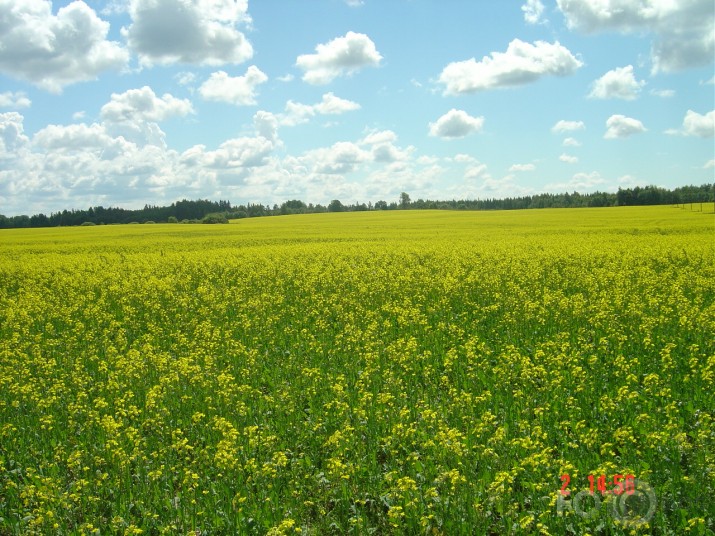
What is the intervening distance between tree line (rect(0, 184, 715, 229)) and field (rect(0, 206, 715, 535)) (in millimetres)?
74205

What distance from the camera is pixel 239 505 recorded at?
593 cm

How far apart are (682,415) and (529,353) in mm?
3538

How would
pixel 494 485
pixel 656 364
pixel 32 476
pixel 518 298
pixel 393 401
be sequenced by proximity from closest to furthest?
pixel 494 485 → pixel 32 476 → pixel 393 401 → pixel 656 364 → pixel 518 298

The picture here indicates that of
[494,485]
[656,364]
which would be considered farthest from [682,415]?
[494,485]

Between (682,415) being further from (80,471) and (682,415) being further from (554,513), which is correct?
(80,471)

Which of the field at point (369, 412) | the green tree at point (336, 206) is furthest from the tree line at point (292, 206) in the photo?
the field at point (369, 412)

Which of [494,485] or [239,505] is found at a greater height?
[494,485]

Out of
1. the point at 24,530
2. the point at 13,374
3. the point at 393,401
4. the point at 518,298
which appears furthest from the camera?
the point at 518,298

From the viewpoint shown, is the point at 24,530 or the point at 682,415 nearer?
the point at 24,530
